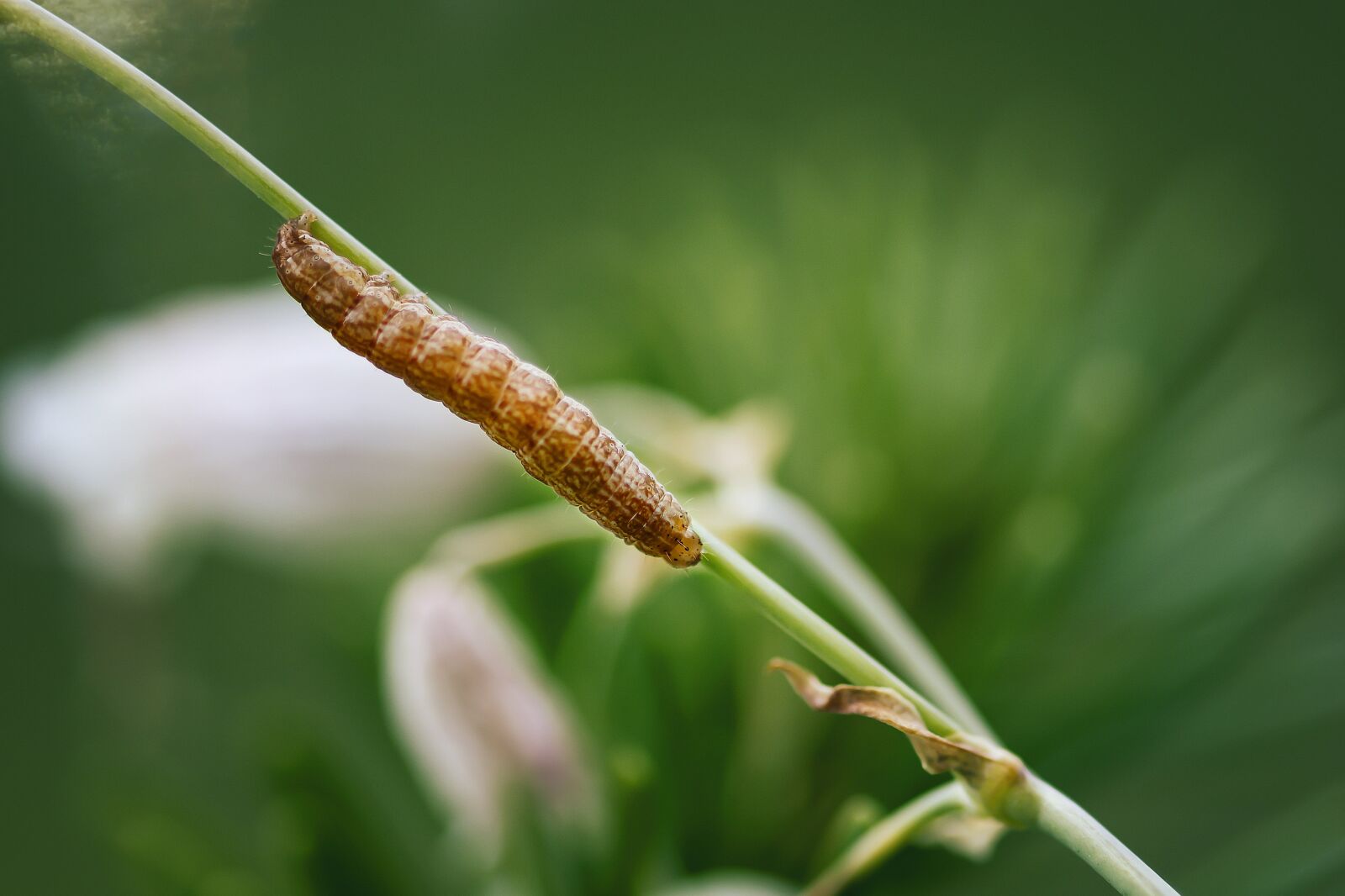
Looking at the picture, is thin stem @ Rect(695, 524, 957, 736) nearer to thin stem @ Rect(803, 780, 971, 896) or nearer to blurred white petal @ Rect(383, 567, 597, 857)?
thin stem @ Rect(803, 780, 971, 896)

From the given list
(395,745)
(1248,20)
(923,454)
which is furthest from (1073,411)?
(1248,20)

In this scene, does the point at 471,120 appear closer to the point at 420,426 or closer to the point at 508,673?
the point at 420,426

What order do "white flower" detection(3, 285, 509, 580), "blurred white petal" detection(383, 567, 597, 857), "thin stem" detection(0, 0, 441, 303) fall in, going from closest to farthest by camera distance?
"thin stem" detection(0, 0, 441, 303) → "blurred white petal" detection(383, 567, 597, 857) → "white flower" detection(3, 285, 509, 580)

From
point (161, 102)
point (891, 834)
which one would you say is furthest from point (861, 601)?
point (161, 102)

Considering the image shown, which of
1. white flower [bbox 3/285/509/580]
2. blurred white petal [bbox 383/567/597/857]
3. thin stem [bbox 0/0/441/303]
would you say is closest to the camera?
thin stem [bbox 0/0/441/303]

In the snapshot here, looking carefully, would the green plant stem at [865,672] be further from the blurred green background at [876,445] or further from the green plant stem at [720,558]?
the blurred green background at [876,445]

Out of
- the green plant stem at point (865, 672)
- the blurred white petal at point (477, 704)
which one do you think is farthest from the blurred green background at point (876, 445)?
the green plant stem at point (865, 672)

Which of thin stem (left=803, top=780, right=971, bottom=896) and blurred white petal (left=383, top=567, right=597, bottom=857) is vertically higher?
blurred white petal (left=383, top=567, right=597, bottom=857)

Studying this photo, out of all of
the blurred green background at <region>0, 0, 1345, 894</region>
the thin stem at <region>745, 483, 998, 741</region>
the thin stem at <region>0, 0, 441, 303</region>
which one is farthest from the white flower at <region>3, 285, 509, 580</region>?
the thin stem at <region>0, 0, 441, 303</region>
